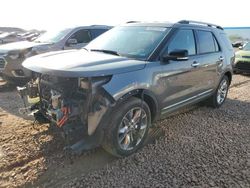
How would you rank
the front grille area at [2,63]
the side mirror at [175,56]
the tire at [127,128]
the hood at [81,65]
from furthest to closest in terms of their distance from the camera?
the front grille area at [2,63]
the side mirror at [175,56]
the tire at [127,128]
the hood at [81,65]

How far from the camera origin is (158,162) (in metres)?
3.89

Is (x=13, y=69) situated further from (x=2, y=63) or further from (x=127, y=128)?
(x=127, y=128)

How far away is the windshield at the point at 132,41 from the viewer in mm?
4301

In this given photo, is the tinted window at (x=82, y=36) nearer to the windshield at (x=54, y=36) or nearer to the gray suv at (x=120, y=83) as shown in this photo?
the windshield at (x=54, y=36)

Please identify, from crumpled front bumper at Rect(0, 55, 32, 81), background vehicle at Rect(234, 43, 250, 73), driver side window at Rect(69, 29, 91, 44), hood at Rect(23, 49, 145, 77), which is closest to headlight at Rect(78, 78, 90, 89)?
hood at Rect(23, 49, 145, 77)

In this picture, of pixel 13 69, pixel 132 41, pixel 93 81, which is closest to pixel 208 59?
pixel 132 41

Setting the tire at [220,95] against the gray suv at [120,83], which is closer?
the gray suv at [120,83]

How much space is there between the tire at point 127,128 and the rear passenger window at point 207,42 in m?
2.11

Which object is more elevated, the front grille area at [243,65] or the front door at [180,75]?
the front door at [180,75]

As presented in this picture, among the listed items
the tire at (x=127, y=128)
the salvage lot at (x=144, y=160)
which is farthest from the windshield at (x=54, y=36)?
the tire at (x=127, y=128)

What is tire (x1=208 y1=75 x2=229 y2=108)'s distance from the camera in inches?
250

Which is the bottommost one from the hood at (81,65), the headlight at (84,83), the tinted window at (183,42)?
the headlight at (84,83)

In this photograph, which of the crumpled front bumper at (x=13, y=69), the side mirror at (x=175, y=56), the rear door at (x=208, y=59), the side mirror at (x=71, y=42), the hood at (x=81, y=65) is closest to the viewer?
the hood at (x=81, y=65)

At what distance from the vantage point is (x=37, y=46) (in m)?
7.73
